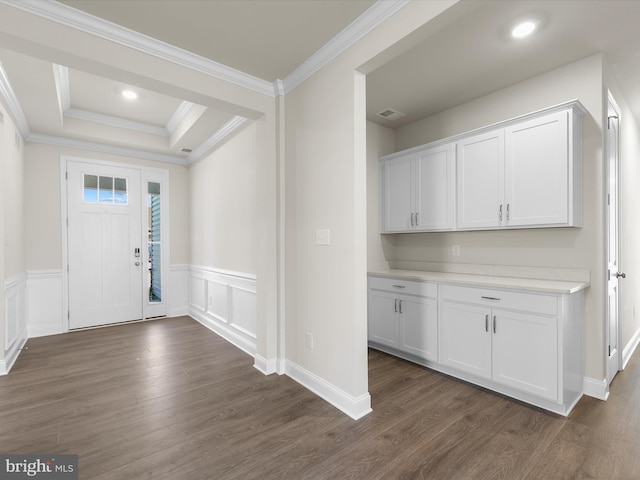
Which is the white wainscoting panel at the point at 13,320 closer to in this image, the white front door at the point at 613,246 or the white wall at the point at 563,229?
the white wall at the point at 563,229

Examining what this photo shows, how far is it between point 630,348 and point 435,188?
2653 mm

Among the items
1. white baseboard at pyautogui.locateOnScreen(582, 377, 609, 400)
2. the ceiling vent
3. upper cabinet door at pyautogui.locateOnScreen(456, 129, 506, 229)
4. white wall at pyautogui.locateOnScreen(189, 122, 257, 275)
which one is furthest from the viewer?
white wall at pyautogui.locateOnScreen(189, 122, 257, 275)

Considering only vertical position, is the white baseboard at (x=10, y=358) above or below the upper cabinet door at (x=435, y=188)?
below

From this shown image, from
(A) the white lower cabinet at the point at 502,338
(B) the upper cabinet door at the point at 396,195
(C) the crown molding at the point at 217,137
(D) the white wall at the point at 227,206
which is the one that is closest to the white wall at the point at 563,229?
(A) the white lower cabinet at the point at 502,338

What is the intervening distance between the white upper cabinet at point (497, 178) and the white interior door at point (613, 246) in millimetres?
519

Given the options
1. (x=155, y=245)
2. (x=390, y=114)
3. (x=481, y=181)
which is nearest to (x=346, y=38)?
(x=390, y=114)

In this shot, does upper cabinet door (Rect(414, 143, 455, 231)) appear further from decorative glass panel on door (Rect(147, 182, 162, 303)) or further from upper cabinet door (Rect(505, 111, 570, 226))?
decorative glass panel on door (Rect(147, 182, 162, 303))

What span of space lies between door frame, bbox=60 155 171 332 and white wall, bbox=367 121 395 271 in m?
3.47

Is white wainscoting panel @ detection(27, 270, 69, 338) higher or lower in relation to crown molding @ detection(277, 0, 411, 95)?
lower

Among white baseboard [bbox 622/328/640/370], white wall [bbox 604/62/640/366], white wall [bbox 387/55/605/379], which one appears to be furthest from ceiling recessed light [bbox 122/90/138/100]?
white baseboard [bbox 622/328/640/370]

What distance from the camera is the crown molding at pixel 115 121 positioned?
14.1 feet

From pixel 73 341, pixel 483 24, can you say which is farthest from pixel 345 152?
pixel 73 341

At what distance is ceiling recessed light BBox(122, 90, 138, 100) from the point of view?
3.73m

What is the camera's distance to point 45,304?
174 inches
